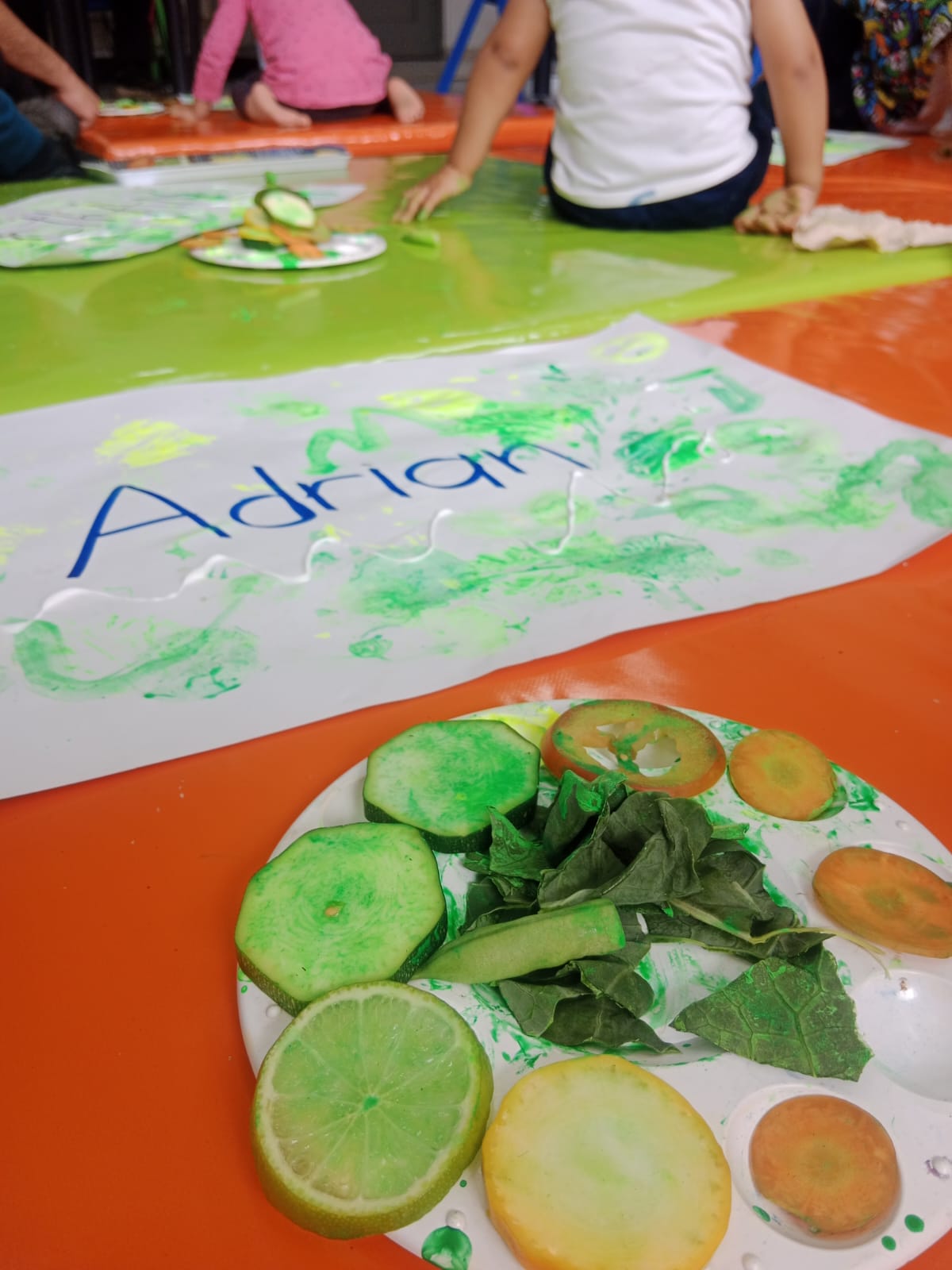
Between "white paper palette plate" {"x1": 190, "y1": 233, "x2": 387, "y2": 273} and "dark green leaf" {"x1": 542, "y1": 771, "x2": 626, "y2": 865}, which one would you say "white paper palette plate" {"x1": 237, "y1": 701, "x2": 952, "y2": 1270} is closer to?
"dark green leaf" {"x1": 542, "y1": 771, "x2": 626, "y2": 865}

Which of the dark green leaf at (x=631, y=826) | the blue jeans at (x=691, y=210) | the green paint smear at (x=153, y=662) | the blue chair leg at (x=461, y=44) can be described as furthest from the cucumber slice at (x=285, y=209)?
the blue chair leg at (x=461, y=44)

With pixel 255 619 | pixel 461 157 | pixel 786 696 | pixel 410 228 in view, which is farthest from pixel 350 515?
pixel 461 157

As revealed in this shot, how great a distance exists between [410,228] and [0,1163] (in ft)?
5.46

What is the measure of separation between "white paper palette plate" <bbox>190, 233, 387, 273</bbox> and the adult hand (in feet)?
4.89

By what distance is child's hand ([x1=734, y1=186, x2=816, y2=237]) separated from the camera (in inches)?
66.2

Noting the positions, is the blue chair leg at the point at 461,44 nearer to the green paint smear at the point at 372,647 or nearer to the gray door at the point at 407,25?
the gray door at the point at 407,25

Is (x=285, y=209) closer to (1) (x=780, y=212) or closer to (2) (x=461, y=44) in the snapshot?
(1) (x=780, y=212)

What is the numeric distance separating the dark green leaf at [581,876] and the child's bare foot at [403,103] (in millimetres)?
2894

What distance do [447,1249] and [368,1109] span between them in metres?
0.05

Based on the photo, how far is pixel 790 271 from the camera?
58.9 inches

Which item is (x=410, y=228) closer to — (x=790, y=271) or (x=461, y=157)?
(x=461, y=157)

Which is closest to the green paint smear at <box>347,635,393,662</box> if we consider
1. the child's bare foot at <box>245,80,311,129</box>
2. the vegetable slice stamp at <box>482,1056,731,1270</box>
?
the vegetable slice stamp at <box>482,1056,731,1270</box>

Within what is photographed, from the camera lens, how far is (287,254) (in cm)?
151

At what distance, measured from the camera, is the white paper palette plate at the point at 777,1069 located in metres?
0.34
